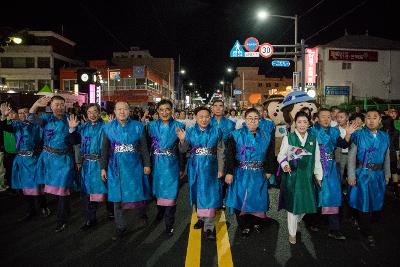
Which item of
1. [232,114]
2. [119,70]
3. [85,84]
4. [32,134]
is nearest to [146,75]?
[119,70]

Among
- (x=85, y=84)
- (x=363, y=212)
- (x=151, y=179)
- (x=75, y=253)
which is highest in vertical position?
(x=85, y=84)

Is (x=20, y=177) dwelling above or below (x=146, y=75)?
below

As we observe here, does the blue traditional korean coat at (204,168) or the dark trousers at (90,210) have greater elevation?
the blue traditional korean coat at (204,168)

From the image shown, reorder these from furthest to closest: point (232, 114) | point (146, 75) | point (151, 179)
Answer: point (146, 75) → point (232, 114) → point (151, 179)

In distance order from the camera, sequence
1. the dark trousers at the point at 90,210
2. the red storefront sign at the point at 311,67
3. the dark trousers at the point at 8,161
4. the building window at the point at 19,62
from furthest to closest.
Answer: the building window at the point at 19,62
the red storefront sign at the point at 311,67
the dark trousers at the point at 8,161
the dark trousers at the point at 90,210

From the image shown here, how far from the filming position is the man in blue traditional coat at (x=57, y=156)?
585 cm

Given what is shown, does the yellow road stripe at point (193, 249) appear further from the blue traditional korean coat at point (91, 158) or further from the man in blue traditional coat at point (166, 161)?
the blue traditional korean coat at point (91, 158)

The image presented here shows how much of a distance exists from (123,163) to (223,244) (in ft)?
5.98

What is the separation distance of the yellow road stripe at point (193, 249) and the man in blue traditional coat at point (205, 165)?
17 cm

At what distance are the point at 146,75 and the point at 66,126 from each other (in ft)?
154

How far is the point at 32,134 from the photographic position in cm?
651

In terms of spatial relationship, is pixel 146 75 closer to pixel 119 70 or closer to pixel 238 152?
pixel 119 70

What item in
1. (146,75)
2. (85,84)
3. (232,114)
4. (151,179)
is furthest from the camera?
(146,75)

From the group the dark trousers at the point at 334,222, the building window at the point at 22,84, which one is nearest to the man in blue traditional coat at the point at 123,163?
the dark trousers at the point at 334,222
